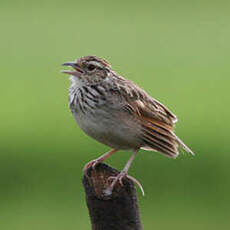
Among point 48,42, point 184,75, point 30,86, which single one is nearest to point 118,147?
point 30,86

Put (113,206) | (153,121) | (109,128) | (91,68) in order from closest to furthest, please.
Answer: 1. (113,206)
2. (109,128)
3. (153,121)
4. (91,68)

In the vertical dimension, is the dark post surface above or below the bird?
below

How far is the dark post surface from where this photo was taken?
6363mm

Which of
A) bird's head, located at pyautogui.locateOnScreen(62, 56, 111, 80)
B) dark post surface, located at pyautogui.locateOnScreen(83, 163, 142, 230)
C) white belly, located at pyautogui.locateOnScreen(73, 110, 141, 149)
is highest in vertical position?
bird's head, located at pyautogui.locateOnScreen(62, 56, 111, 80)

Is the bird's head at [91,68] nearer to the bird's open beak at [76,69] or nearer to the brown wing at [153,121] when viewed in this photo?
the bird's open beak at [76,69]

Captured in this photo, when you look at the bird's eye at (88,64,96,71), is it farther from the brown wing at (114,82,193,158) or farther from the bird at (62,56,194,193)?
the brown wing at (114,82,193,158)

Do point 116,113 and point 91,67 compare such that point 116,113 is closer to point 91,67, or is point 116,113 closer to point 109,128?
point 109,128

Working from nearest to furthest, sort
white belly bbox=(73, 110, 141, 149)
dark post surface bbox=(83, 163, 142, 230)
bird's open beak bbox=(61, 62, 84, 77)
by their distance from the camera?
dark post surface bbox=(83, 163, 142, 230), white belly bbox=(73, 110, 141, 149), bird's open beak bbox=(61, 62, 84, 77)

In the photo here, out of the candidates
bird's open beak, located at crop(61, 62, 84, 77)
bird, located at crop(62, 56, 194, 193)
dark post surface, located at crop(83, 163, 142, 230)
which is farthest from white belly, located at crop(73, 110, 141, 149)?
dark post surface, located at crop(83, 163, 142, 230)

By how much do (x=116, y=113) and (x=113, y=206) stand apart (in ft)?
4.47

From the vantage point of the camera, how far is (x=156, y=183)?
12.8 meters

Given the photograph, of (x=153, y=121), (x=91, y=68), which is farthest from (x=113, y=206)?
(x=91, y=68)

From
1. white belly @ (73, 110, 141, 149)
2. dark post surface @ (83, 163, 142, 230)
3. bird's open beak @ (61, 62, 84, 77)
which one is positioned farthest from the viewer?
bird's open beak @ (61, 62, 84, 77)

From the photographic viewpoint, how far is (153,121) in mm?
7848
